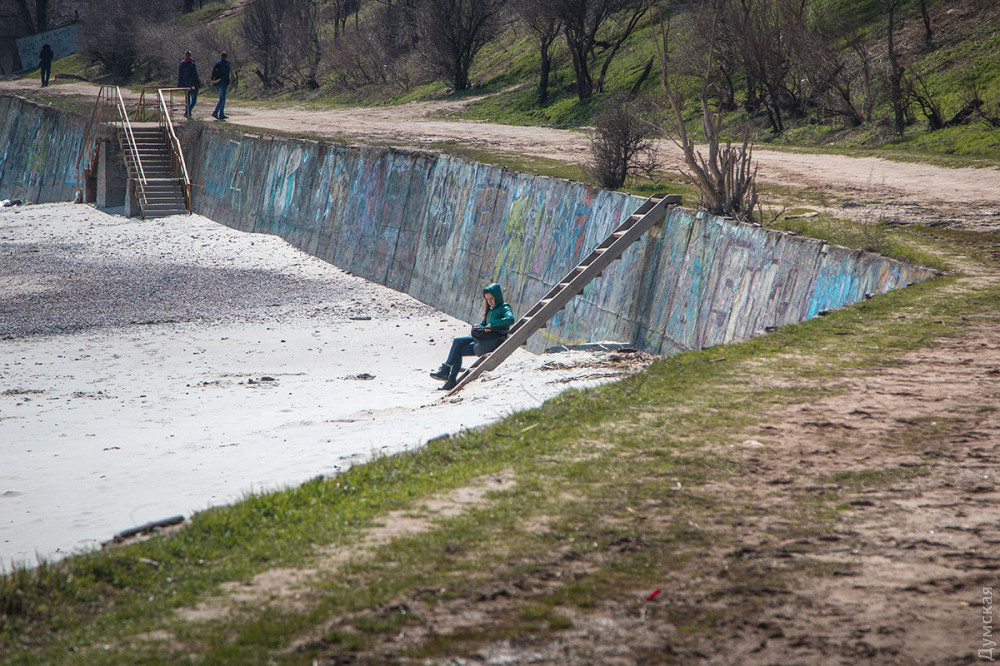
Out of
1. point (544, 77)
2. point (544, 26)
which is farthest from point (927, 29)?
point (544, 26)

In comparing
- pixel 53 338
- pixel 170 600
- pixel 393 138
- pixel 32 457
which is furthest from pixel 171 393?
pixel 393 138

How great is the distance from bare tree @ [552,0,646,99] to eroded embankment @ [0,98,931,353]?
9786mm

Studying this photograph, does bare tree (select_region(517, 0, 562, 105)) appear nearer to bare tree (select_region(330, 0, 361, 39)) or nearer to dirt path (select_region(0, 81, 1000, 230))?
dirt path (select_region(0, 81, 1000, 230))

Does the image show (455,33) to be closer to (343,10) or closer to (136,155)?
(136,155)

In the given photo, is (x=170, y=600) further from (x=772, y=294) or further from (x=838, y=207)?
(x=838, y=207)

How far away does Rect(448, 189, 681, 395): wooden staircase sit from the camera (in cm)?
1302

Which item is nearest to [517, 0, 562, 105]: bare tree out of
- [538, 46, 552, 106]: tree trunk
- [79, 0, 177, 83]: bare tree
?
[538, 46, 552, 106]: tree trunk

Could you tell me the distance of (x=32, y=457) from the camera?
420 inches

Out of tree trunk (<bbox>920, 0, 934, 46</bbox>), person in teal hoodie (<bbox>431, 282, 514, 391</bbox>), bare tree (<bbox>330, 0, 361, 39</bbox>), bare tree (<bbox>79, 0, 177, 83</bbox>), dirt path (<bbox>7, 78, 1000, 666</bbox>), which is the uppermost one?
bare tree (<bbox>330, 0, 361, 39</bbox>)

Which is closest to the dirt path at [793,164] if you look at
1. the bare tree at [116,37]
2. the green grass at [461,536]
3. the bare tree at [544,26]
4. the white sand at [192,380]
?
the bare tree at [544,26]

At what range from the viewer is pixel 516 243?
1822cm

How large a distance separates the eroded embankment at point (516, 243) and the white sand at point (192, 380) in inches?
40.0

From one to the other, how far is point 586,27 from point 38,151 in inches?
883

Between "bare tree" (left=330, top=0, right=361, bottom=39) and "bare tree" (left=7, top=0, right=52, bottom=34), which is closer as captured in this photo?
"bare tree" (left=330, top=0, right=361, bottom=39)
